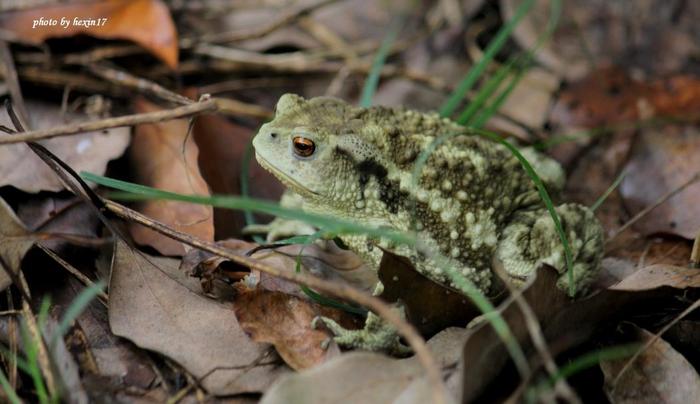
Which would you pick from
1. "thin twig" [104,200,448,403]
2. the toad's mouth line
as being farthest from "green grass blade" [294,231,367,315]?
the toad's mouth line

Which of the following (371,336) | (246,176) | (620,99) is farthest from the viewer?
(620,99)

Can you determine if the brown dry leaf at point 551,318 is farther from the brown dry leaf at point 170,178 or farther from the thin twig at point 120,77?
the thin twig at point 120,77

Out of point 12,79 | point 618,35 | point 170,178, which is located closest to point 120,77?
point 12,79

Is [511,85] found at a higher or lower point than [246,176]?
higher

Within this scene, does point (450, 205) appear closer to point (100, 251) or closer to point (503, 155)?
point (503, 155)

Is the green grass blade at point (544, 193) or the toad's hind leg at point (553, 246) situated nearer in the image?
the green grass blade at point (544, 193)

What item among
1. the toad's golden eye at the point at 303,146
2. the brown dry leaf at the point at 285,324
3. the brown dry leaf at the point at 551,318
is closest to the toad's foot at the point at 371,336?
the brown dry leaf at the point at 285,324

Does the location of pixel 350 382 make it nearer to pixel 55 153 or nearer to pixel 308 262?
pixel 308 262
